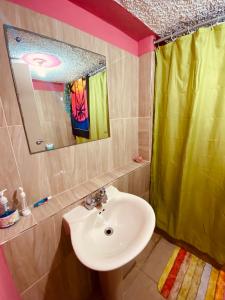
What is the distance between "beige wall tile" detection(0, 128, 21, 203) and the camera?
0.70 metres

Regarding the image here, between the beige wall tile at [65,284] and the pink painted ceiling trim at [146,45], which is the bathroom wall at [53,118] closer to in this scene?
the beige wall tile at [65,284]

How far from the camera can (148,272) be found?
128 centimetres

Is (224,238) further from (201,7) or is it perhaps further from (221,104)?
(201,7)

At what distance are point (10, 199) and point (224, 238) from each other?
1.61 metres

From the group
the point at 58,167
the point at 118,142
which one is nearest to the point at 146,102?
the point at 118,142

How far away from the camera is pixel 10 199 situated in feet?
2.51

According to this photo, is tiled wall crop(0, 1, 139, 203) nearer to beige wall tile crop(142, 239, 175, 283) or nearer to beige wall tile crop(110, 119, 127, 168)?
beige wall tile crop(110, 119, 127, 168)

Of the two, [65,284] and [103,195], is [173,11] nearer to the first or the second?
[103,195]

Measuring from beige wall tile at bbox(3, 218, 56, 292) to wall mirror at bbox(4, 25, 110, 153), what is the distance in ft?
1.42

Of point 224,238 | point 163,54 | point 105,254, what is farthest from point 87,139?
point 224,238

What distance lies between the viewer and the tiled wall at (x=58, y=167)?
27.4 inches

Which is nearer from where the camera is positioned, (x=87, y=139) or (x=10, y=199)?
(x=10, y=199)

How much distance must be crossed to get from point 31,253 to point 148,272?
1.09 m

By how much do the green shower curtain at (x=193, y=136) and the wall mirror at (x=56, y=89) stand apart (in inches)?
22.7
